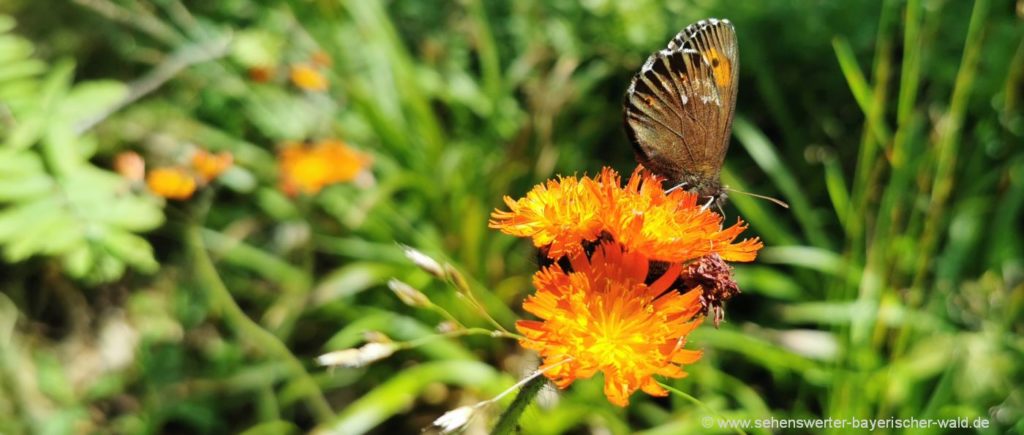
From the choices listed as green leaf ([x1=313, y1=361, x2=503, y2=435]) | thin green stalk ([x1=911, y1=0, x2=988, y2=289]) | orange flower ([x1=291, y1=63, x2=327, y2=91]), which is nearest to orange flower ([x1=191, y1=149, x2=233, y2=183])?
orange flower ([x1=291, y1=63, x2=327, y2=91])

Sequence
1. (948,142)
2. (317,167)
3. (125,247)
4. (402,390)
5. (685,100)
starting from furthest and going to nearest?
(317,167)
(402,390)
(948,142)
(125,247)
(685,100)

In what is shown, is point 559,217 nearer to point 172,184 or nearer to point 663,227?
point 663,227

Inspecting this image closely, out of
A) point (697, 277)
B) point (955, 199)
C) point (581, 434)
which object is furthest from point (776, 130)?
point (697, 277)

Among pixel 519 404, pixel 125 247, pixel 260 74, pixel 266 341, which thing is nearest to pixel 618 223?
pixel 519 404

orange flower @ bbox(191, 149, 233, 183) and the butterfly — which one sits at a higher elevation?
the butterfly

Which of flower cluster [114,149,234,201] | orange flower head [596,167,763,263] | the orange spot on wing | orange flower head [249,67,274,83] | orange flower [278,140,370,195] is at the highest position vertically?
the orange spot on wing

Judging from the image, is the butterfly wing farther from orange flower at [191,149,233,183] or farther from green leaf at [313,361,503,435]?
orange flower at [191,149,233,183]

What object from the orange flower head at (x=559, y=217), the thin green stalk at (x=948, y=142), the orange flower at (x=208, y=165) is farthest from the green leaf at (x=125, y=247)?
the thin green stalk at (x=948, y=142)
